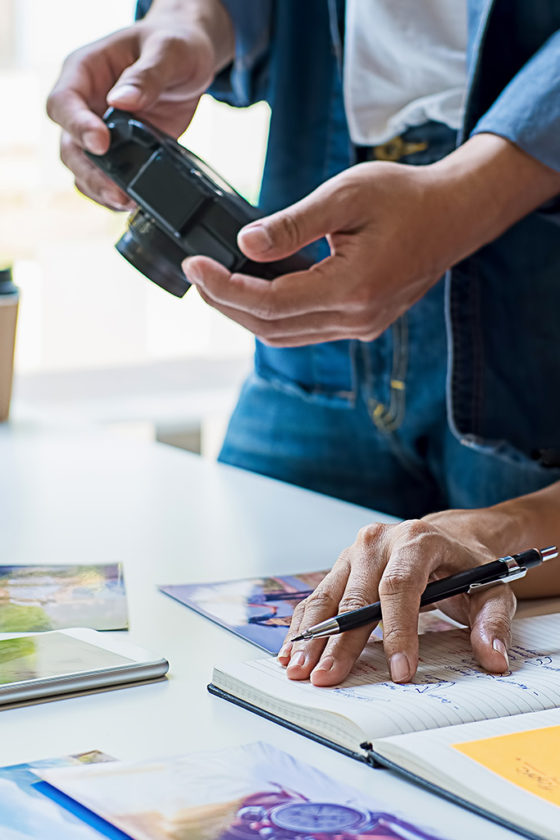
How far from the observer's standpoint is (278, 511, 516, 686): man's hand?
59 cm

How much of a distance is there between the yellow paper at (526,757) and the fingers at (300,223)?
1.40 ft

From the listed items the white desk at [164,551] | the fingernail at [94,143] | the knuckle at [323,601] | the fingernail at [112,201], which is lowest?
the white desk at [164,551]

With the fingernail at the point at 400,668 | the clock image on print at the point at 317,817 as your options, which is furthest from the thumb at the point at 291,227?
the clock image on print at the point at 317,817

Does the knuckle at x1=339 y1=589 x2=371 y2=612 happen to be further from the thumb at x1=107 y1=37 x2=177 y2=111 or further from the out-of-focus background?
the out-of-focus background

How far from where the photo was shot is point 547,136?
0.87m

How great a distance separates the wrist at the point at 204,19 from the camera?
3.77 ft

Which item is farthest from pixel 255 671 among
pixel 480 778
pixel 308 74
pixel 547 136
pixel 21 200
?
pixel 21 200

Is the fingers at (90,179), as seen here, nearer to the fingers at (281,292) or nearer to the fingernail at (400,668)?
the fingers at (281,292)

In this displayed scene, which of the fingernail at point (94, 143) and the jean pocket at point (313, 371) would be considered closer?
the fingernail at point (94, 143)

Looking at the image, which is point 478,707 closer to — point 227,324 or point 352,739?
point 352,739

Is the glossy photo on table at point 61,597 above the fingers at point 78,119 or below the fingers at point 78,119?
below

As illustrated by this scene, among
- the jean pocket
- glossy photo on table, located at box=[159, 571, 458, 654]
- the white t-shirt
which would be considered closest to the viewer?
glossy photo on table, located at box=[159, 571, 458, 654]

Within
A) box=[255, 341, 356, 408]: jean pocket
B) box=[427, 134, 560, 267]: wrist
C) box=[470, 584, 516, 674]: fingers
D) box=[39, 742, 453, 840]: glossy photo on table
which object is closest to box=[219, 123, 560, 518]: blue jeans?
box=[255, 341, 356, 408]: jean pocket

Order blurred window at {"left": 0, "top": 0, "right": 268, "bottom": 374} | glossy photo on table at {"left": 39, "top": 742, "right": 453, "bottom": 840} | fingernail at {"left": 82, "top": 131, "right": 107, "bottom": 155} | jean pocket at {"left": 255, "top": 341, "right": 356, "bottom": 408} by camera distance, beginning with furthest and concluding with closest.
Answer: blurred window at {"left": 0, "top": 0, "right": 268, "bottom": 374}, jean pocket at {"left": 255, "top": 341, "right": 356, "bottom": 408}, fingernail at {"left": 82, "top": 131, "right": 107, "bottom": 155}, glossy photo on table at {"left": 39, "top": 742, "right": 453, "bottom": 840}
